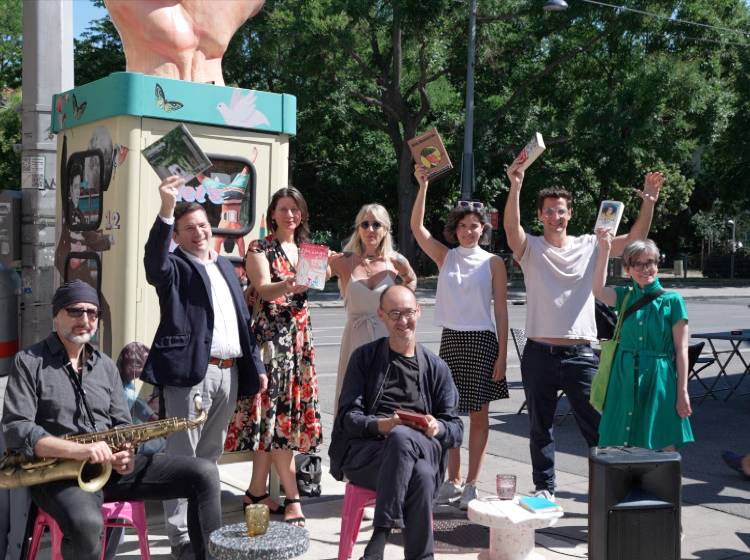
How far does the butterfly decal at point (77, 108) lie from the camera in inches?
213

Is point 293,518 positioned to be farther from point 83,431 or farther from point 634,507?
point 634,507

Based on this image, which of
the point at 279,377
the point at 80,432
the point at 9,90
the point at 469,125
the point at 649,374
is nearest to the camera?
the point at 80,432

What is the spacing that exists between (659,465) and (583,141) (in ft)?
83.4

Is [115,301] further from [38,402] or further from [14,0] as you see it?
[14,0]

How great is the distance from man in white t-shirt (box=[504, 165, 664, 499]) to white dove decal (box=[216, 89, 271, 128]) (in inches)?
61.8

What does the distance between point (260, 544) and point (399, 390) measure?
56.1 inches

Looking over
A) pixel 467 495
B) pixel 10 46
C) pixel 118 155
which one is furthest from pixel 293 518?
pixel 10 46

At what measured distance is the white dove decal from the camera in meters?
5.51

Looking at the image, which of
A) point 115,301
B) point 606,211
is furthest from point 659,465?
point 115,301

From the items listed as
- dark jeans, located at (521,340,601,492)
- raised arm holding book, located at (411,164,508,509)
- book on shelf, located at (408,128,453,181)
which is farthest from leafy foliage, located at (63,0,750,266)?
dark jeans, located at (521,340,601,492)

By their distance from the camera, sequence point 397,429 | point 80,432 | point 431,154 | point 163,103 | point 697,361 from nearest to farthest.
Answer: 1. point 80,432
2. point 397,429
3. point 163,103
4. point 431,154
5. point 697,361

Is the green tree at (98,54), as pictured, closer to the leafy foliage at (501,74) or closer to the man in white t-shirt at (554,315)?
the leafy foliage at (501,74)

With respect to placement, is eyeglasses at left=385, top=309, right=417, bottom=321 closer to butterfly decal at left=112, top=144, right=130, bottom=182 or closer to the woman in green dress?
the woman in green dress

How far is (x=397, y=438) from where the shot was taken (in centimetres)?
409
